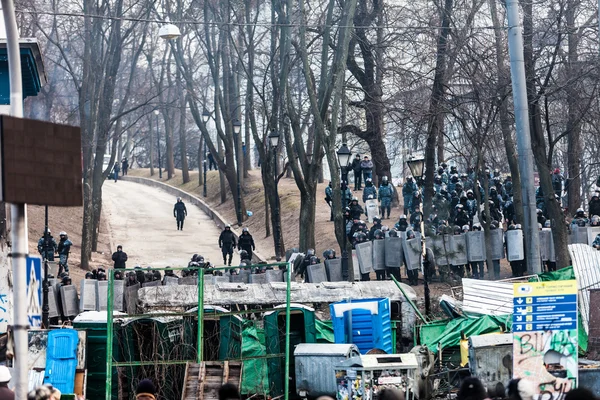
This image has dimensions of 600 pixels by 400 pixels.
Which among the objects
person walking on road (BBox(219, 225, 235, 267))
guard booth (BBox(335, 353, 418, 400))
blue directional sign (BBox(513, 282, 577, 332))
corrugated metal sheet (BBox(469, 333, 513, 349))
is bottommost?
guard booth (BBox(335, 353, 418, 400))

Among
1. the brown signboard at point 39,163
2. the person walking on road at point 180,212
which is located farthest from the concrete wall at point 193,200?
the brown signboard at point 39,163

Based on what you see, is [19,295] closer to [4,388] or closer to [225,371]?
[4,388]

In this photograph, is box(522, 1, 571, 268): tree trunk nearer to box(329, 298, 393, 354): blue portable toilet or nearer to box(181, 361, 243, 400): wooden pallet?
box(329, 298, 393, 354): blue portable toilet

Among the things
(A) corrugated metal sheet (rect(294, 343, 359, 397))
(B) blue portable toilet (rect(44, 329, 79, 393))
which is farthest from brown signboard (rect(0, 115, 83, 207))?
(A) corrugated metal sheet (rect(294, 343, 359, 397))

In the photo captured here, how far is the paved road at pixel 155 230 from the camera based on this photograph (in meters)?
42.3

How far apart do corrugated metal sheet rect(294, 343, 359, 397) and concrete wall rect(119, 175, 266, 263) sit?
22009mm

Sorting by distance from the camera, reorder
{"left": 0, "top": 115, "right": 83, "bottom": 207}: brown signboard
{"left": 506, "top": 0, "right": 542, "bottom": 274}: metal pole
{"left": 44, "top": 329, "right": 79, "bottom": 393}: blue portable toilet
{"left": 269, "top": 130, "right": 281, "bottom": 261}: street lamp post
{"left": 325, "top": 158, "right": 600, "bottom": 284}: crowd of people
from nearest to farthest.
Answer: {"left": 0, "top": 115, "right": 83, "bottom": 207}: brown signboard → {"left": 44, "top": 329, "right": 79, "bottom": 393}: blue portable toilet → {"left": 506, "top": 0, "right": 542, "bottom": 274}: metal pole → {"left": 325, "top": 158, "right": 600, "bottom": 284}: crowd of people → {"left": 269, "top": 130, "right": 281, "bottom": 261}: street lamp post

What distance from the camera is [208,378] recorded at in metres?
16.5

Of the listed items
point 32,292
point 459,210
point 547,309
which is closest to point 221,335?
point 32,292

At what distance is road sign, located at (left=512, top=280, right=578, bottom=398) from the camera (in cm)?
1437

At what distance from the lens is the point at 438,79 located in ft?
98.0

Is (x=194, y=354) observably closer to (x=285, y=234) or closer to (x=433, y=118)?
(x=433, y=118)

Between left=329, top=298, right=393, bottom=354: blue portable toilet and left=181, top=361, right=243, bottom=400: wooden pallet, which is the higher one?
left=329, top=298, right=393, bottom=354: blue portable toilet

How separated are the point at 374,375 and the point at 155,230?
34.7 meters
